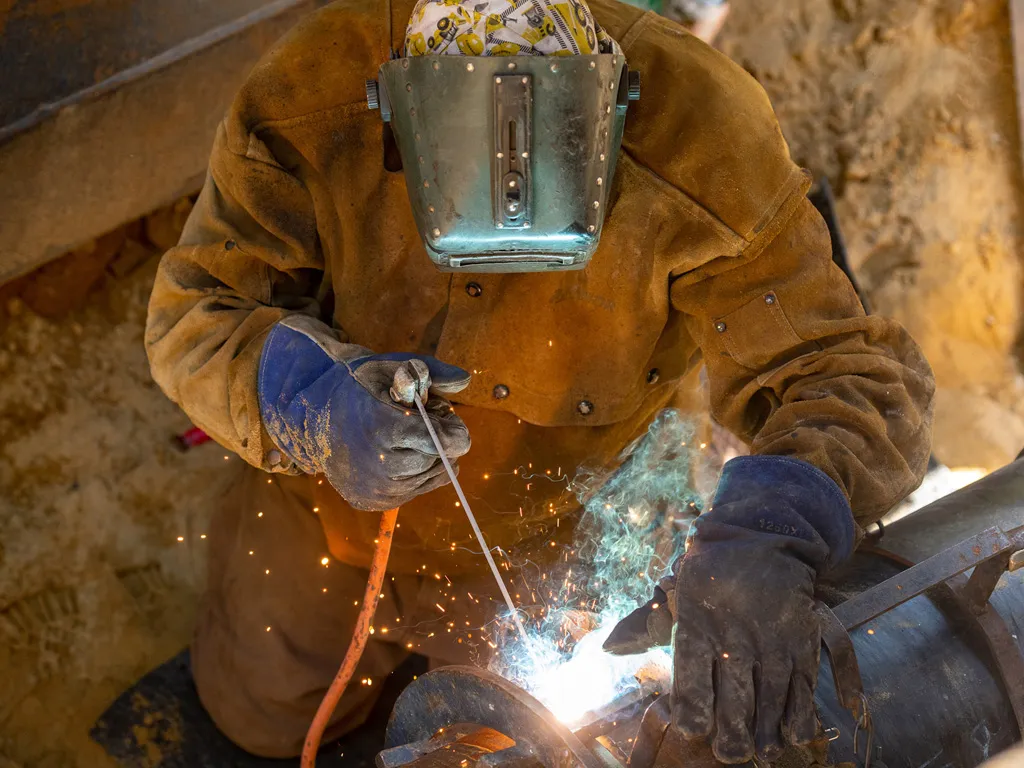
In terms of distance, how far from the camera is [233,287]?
2.65m

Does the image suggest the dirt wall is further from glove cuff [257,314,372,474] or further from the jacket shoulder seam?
glove cuff [257,314,372,474]

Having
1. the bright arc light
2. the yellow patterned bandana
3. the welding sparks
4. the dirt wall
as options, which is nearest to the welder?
the yellow patterned bandana

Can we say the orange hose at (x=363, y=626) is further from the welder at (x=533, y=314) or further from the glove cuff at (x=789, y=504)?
the glove cuff at (x=789, y=504)

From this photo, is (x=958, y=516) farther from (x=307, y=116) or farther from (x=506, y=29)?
(x=307, y=116)

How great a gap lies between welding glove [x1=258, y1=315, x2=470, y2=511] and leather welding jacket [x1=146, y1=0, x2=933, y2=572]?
12 centimetres

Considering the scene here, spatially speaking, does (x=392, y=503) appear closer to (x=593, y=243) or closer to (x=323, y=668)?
(x=593, y=243)

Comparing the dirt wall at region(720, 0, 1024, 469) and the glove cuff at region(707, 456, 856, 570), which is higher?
the glove cuff at region(707, 456, 856, 570)

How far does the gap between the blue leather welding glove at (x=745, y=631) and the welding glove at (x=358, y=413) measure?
0.55 meters

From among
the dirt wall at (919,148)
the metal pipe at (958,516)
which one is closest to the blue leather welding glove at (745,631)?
the metal pipe at (958,516)

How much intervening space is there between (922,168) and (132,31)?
3264mm

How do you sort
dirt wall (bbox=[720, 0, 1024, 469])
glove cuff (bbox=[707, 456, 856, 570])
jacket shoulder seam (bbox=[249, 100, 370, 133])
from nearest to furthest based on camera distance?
glove cuff (bbox=[707, 456, 856, 570]) < jacket shoulder seam (bbox=[249, 100, 370, 133]) < dirt wall (bbox=[720, 0, 1024, 469])

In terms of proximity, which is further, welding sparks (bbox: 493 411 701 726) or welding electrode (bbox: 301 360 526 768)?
welding sparks (bbox: 493 411 701 726)

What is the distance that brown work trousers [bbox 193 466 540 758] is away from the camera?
10.1 ft

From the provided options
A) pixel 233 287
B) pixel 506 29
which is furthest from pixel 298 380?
pixel 506 29
